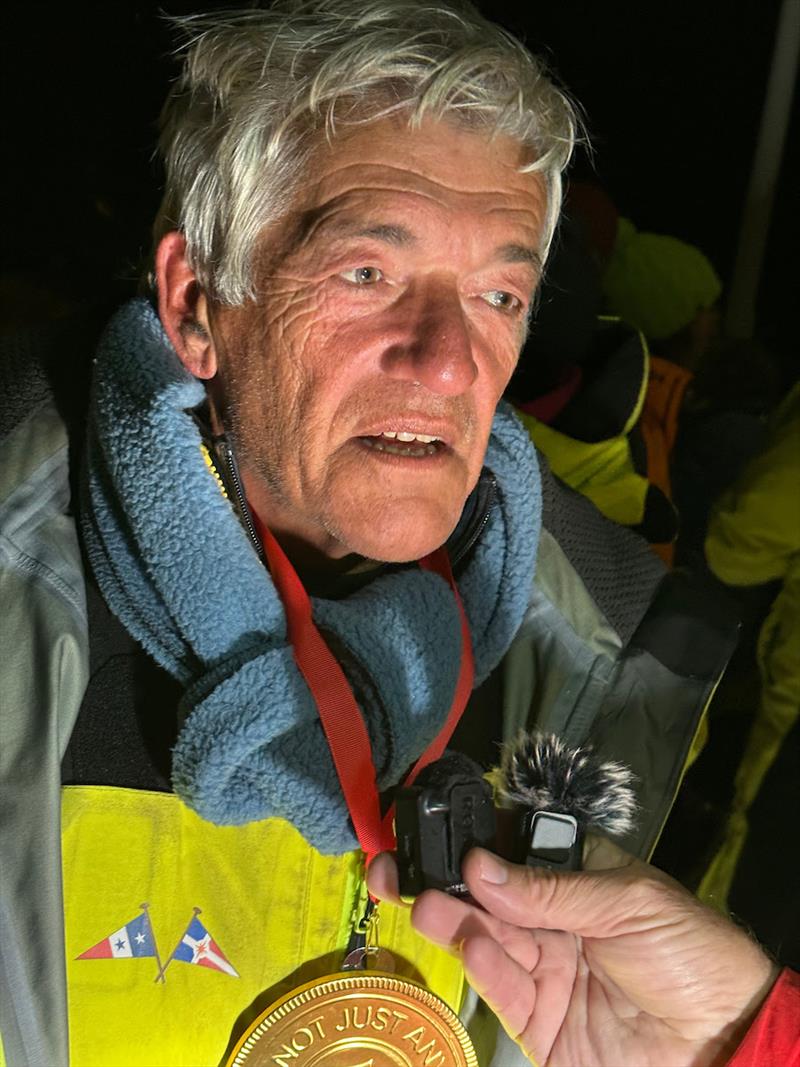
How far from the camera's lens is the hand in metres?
1.04

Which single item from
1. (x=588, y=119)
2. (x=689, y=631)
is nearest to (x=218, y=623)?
(x=689, y=631)

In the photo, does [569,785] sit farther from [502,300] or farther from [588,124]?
[588,124]

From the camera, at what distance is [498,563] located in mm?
1402

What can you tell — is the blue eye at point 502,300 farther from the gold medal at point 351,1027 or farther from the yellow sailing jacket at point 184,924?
the gold medal at point 351,1027

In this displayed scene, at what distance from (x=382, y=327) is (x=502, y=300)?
181 millimetres

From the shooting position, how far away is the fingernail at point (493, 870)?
1.02 meters

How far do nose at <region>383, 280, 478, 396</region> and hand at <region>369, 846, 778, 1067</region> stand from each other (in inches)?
19.7

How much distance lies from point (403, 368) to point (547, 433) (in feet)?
1.97

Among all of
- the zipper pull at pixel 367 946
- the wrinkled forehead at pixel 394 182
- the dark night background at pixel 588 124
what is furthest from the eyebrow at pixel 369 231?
the zipper pull at pixel 367 946

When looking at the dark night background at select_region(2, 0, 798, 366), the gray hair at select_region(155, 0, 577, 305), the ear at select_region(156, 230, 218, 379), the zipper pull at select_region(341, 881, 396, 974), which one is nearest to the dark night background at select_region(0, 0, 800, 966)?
the dark night background at select_region(2, 0, 798, 366)

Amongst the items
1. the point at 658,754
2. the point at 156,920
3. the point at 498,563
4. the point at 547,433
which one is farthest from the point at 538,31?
the point at 156,920

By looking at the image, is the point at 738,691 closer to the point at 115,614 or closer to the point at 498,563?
the point at 498,563

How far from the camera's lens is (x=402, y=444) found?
1.24 m

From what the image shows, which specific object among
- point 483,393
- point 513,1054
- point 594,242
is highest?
point 594,242
